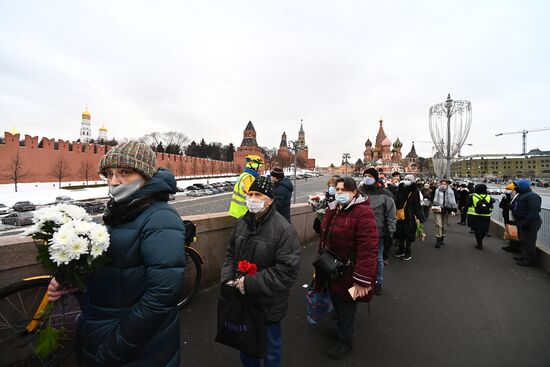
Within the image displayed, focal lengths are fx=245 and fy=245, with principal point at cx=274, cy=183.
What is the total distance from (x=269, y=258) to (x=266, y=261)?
37 millimetres

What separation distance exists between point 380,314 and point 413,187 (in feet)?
11.4

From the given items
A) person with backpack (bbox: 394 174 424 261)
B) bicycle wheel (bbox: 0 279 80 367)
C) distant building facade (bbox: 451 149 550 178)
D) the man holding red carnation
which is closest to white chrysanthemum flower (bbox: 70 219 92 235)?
the man holding red carnation

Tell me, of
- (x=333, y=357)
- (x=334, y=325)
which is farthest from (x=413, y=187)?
(x=333, y=357)

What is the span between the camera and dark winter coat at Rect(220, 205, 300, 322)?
1.99 meters

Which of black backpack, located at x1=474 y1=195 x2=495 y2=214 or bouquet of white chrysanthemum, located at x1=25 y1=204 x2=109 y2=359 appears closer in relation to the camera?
bouquet of white chrysanthemum, located at x1=25 y1=204 x2=109 y2=359

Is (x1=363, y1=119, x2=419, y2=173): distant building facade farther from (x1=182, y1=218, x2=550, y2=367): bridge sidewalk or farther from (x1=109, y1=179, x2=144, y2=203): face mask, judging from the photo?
(x1=109, y1=179, x2=144, y2=203): face mask

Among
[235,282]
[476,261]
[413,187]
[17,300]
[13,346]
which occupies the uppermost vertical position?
[413,187]

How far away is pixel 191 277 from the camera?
3850 millimetres

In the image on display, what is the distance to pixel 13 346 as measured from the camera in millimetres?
2246

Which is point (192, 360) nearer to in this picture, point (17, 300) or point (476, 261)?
point (17, 300)

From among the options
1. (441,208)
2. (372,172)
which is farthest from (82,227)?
(441,208)

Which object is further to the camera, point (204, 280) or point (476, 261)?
point (476, 261)

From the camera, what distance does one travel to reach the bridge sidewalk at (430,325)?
2.66 m

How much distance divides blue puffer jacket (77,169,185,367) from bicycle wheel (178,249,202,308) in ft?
6.69
